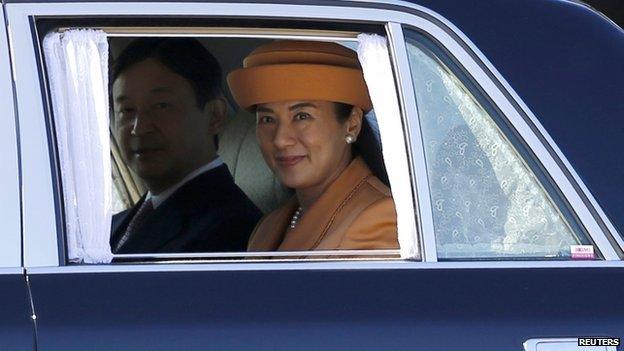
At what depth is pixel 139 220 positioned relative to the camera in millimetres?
3682

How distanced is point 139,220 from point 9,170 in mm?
997

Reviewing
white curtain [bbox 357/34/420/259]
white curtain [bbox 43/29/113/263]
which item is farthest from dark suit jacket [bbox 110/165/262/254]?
white curtain [bbox 357/34/420/259]

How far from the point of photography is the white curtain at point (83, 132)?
2783 millimetres

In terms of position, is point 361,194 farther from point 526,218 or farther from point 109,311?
point 109,311

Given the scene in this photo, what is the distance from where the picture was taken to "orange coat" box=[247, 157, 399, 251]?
3.14 m

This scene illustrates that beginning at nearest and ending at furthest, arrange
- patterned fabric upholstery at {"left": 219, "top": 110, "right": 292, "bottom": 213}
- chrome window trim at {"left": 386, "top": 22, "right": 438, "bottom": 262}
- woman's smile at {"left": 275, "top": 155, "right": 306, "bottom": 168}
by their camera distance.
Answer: chrome window trim at {"left": 386, "top": 22, "right": 438, "bottom": 262} → woman's smile at {"left": 275, "top": 155, "right": 306, "bottom": 168} → patterned fabric upholstery at {"left": 219, "top": 110, "right": 292, "bottom": 213}

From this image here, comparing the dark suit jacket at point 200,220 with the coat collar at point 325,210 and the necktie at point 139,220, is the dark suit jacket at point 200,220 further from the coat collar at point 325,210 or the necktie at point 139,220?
the coat collar at point 325,210

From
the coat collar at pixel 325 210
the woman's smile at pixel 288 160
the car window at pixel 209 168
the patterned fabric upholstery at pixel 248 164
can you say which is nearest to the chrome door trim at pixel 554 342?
the car window at pixel 209 168

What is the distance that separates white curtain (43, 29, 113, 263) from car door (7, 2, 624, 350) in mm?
50

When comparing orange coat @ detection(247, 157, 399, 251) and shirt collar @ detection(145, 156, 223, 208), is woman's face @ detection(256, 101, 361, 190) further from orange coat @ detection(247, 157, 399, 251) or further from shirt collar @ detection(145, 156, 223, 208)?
shirt collar @ detection(145, 156, 223, 208)

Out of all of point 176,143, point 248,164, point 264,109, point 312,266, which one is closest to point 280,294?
point 312,266

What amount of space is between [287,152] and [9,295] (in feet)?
3.64

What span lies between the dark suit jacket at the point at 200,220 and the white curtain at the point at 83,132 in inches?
18.1

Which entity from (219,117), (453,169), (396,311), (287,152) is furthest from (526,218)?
(219,117)
